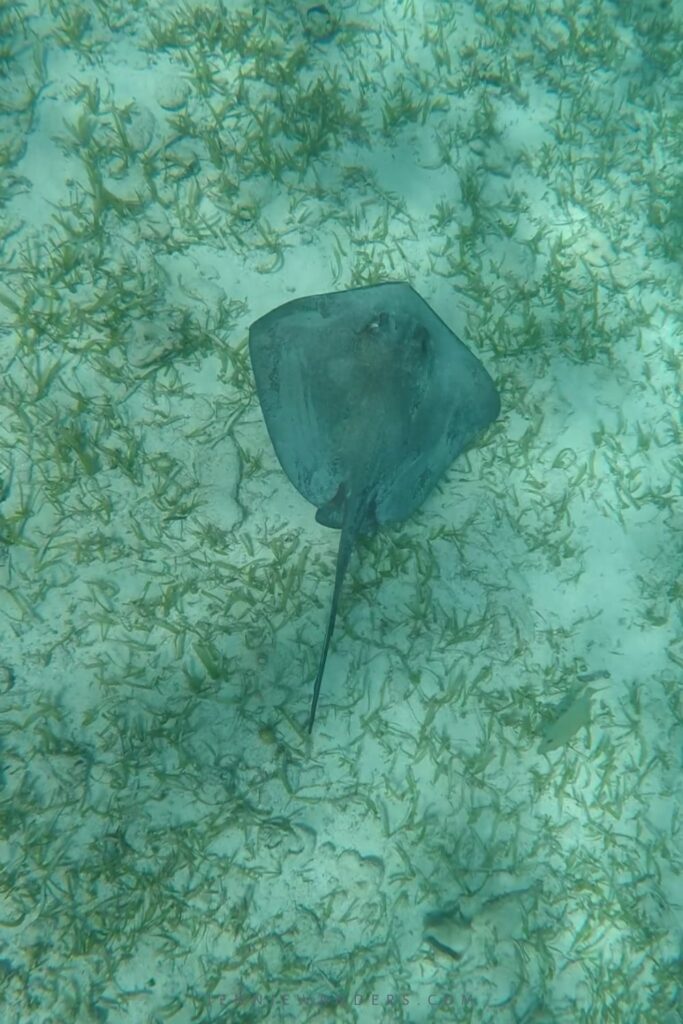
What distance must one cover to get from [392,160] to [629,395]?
2.72 metres

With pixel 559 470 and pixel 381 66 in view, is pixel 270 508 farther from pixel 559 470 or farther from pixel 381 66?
pixel 381 66

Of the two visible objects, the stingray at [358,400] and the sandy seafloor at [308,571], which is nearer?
the sandy seafloor at [308,571]

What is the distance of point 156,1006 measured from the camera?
9.87ft

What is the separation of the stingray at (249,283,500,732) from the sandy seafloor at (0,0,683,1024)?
36 cm

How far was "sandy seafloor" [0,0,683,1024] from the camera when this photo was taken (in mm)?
3240

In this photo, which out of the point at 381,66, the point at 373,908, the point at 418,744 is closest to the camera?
the point at 373,908

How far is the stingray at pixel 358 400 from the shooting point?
3467 mm

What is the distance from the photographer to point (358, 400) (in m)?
3.47

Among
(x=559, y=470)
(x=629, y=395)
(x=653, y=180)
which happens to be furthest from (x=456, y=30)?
(x=559, y=470)

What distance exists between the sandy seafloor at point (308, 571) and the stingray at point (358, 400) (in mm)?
363

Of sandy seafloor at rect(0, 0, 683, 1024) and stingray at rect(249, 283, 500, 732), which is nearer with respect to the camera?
sandy seafloor at rect(0, 0, 683, 1024)

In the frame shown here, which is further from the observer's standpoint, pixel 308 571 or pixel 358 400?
pixel 308 571

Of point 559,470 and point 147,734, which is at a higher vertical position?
point 559,470

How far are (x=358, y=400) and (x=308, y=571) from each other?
1136mm
